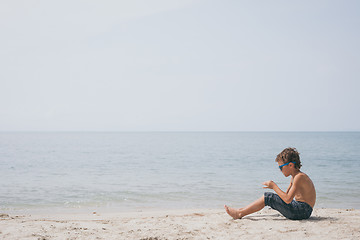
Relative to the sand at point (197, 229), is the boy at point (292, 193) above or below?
above

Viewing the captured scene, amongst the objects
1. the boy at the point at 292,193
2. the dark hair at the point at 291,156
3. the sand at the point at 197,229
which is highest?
the dark hair at the point at 291,156

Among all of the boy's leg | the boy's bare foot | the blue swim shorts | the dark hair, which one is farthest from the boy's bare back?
the boy's bare foot

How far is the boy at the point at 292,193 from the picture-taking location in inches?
217

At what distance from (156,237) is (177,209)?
4349 mm

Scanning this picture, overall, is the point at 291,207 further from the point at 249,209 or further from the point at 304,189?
the point at 249,209

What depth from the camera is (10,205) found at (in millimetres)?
9773

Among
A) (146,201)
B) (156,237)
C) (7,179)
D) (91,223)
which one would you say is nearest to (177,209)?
(146,201)

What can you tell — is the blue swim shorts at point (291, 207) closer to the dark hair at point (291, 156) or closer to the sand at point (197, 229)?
the sand at point (197, 229)

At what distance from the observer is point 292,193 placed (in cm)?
548

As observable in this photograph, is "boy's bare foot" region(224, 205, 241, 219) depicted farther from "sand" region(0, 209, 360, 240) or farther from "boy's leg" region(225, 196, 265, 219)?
"sand" region(0, 209, 360, 240)

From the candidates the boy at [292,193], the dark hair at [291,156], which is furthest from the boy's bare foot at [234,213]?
the dark hair at [291,156]

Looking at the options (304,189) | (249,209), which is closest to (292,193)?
(304,189)

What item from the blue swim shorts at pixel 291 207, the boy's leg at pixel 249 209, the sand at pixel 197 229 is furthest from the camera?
the boy's leg at pixel 249 209

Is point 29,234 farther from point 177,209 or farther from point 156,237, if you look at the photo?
point 177,209
